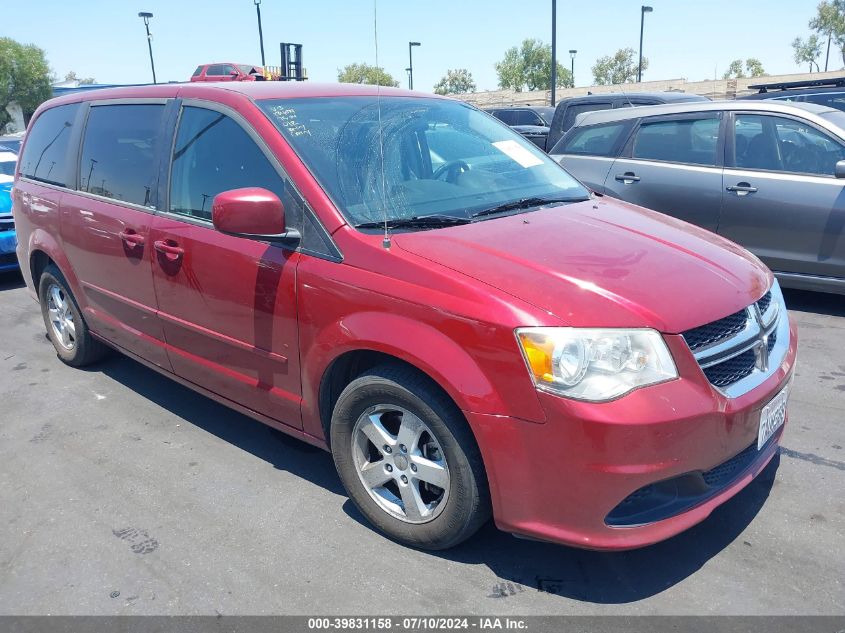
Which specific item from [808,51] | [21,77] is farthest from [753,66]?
[21,77]

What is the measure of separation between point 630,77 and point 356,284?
8359 centimetres

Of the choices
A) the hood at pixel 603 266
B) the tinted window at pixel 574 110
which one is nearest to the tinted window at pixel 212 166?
the hood at pixel 603 266

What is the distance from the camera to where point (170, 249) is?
3.70 m

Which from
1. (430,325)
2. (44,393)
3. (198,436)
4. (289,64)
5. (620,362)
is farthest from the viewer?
(289,64)

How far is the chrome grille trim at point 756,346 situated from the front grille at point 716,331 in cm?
1

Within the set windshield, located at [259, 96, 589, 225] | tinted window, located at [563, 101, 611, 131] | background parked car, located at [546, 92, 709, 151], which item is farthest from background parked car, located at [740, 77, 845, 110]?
windshield, located at [259, 96, 589, 225]

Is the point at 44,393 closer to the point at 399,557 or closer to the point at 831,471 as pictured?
the point at 399,557

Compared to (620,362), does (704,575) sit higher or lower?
lower

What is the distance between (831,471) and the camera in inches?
137

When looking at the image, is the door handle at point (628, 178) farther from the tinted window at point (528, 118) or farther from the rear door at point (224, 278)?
the tinted window at point (528, 118)

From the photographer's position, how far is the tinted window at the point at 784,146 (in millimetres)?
5850

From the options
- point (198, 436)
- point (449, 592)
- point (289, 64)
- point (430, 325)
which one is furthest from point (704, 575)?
point (289, 64)

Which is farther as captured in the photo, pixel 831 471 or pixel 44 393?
pixel 44 393

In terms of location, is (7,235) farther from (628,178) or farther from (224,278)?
(628,178)
